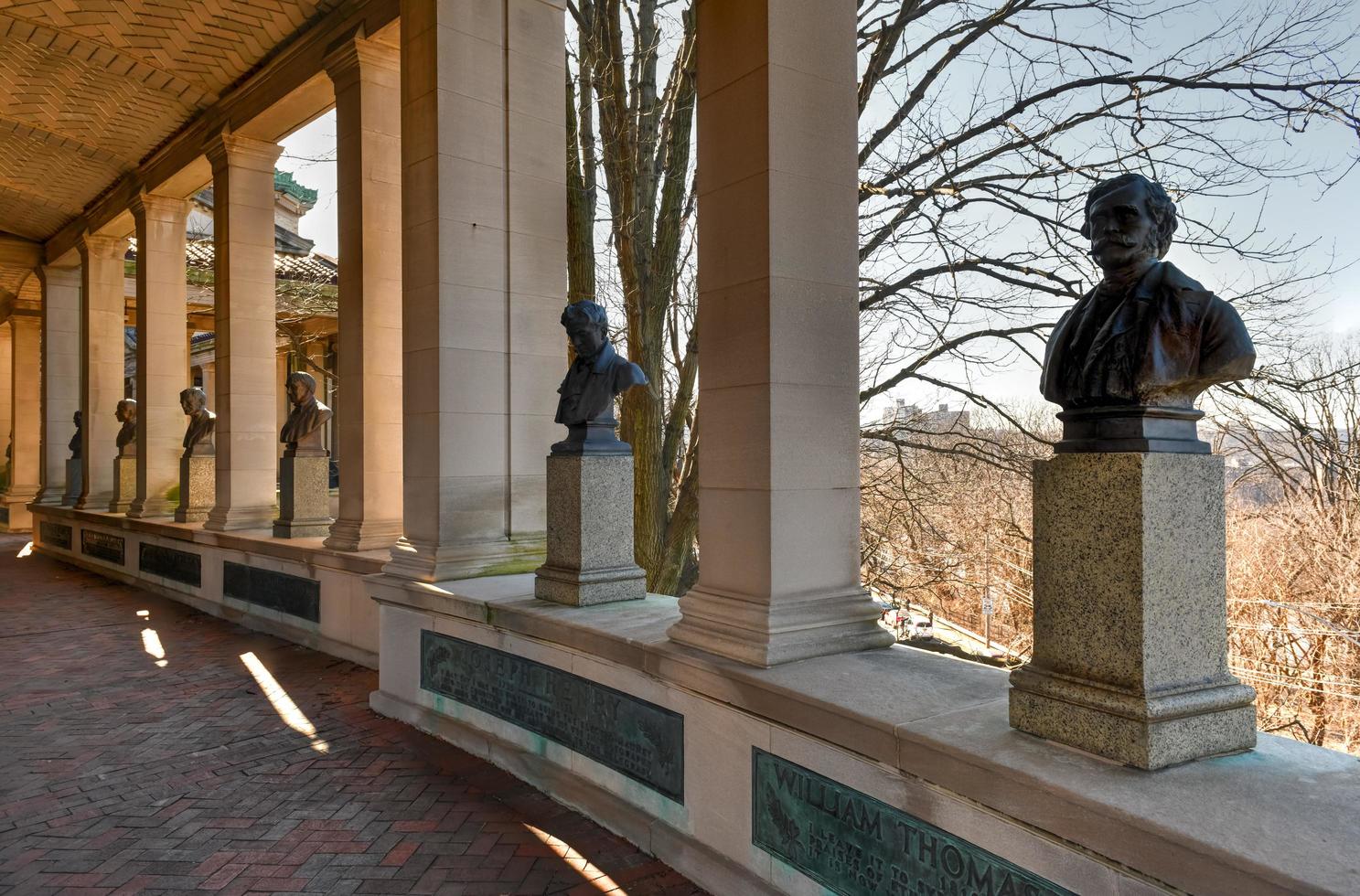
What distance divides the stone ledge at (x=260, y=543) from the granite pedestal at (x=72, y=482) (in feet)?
8.02

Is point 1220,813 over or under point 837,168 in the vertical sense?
under

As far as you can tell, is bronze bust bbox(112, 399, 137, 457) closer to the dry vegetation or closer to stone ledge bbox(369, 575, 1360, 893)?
the dry vegetation

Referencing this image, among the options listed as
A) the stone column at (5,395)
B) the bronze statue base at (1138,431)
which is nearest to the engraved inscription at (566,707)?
the bronze statue base at (1138,431)

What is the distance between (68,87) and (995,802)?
1552cm

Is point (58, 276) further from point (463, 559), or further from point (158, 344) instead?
point (463, 559)

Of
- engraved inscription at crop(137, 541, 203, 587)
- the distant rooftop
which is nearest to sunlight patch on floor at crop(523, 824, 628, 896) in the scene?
engraved inscription at crop(137, 541, 203, 587)

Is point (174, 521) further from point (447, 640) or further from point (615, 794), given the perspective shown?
point (615, 794)

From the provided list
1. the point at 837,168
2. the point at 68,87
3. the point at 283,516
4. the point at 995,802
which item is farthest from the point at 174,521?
the point at 995,802

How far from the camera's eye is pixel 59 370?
66.4ft

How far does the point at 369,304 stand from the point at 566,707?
545cm

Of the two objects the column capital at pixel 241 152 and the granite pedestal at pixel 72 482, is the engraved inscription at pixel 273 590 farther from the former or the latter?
the granite pedestal at pixel 72 482

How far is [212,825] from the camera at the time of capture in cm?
486

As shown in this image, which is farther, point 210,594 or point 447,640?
point 210,594

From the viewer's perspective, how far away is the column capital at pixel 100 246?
17547mm
